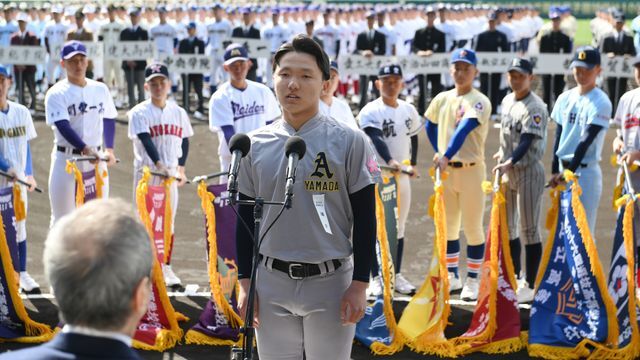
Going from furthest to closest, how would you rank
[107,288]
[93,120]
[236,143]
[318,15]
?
1. [318,15]
2. [93,120]
3. [236,143]
4. [107,288]

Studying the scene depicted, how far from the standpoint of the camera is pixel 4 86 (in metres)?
8.95

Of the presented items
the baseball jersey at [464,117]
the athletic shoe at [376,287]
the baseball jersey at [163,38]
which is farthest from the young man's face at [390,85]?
the baseball jersey at [163,38]

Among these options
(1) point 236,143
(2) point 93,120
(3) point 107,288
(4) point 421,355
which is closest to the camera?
(3) point 107,288

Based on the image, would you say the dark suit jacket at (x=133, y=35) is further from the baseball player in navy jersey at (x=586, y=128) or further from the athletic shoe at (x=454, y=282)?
the baseball player in navy jersey at (x=586, y=128)

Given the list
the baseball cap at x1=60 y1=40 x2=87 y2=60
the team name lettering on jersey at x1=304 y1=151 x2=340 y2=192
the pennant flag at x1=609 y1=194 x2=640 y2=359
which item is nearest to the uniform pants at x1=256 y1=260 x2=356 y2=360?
the team name lettering on jersey at x1=304 y1=151 x2=340 y2=192

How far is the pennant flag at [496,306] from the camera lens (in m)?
7.82

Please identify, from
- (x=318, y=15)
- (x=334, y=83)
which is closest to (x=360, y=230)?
(x=334, y=83)

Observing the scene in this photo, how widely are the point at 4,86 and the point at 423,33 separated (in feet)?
41.5

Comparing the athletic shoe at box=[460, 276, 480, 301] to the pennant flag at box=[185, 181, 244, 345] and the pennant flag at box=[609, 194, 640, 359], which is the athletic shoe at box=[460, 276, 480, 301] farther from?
the pennant flag at box=[185, 181, 244, 345]

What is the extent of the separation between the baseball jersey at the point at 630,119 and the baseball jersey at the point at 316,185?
474cm

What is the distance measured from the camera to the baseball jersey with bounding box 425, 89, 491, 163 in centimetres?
911

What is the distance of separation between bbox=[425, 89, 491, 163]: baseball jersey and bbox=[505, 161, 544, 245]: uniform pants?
0.44m

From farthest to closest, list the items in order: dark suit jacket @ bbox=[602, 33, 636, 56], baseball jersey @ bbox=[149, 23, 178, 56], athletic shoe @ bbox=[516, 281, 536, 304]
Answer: baseball jersey @ bbox=[149, 23, 178, 56], dark suit jacket @ bbox=[602, 33, 636, 56], athletic shoe @ bbox=[516, 281, 536, 304]

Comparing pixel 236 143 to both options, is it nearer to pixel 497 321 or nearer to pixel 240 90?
pixel 497 321
